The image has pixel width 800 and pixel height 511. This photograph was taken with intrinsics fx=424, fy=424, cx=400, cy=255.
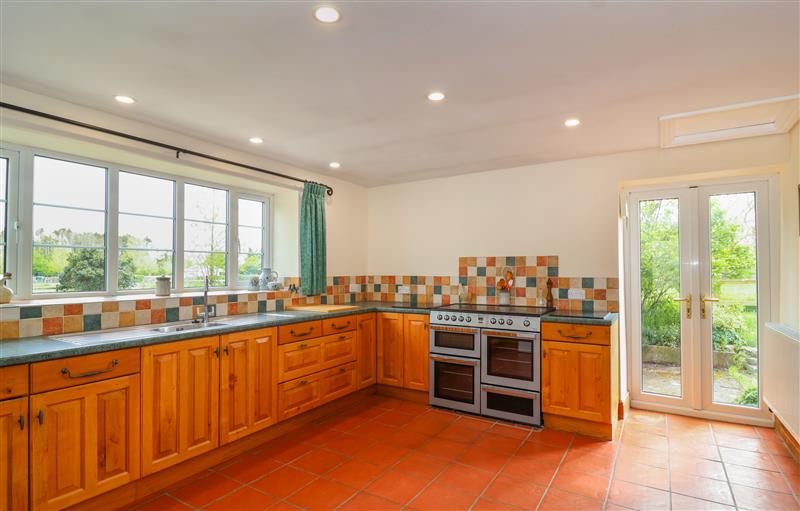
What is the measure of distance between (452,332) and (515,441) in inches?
41.4

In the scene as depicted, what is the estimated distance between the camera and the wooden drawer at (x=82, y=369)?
6.54 ft

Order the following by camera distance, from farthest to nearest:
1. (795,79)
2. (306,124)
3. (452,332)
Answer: (452,332), (306,124), (795,79)

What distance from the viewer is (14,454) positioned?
1896mm

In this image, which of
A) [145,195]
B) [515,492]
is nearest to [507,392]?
[515,492]

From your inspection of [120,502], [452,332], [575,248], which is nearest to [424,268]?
[452,332]

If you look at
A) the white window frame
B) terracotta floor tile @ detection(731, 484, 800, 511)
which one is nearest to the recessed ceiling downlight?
the white window frame

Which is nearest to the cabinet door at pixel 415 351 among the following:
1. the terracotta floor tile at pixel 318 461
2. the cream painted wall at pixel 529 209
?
the cream painted wall at pixel 529 209

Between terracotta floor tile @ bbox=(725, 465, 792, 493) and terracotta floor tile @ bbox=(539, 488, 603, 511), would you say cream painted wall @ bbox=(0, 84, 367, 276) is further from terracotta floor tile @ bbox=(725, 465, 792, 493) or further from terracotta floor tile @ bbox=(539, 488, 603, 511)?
terracotta floor tile @ bbox=(725, 465, 792, 493)

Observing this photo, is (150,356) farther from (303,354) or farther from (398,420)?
(398,420)

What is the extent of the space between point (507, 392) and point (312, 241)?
232cm

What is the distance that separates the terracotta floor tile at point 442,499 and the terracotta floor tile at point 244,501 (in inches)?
31.9

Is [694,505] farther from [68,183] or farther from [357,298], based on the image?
[68,183]

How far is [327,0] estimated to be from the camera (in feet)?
5.36

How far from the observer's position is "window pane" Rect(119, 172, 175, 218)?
3.18 meters
